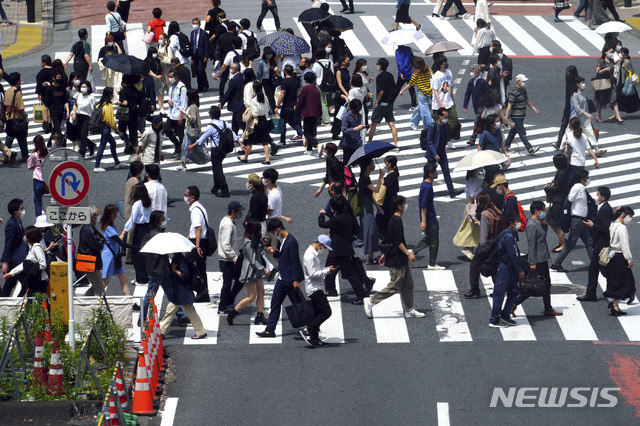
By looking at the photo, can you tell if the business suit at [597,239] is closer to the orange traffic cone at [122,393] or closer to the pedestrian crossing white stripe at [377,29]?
the orange traffic cone at [122,393]

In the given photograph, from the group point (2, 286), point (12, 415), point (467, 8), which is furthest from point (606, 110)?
point (12, 415)

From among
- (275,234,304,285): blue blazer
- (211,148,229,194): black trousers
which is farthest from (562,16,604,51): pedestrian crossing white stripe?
(275,234,304,285): blue blazer

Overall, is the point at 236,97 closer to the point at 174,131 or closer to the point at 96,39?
the point at 174,131

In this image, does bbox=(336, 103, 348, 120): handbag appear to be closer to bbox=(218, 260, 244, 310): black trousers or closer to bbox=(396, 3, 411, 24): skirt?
bbox=(218, 260, 244, 310): black trousers

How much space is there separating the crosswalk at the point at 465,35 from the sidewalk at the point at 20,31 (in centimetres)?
155

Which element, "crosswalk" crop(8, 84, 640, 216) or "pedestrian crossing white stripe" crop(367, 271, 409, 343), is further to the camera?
"crosswalk" crop(8, 84, 640, 216)

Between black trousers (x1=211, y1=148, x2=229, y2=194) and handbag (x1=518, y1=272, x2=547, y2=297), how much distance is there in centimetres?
720

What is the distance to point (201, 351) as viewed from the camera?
15.3m

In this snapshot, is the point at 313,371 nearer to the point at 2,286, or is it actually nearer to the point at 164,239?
the point at 164,239

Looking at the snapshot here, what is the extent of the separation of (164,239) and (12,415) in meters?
3.39

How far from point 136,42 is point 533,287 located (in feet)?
65.9

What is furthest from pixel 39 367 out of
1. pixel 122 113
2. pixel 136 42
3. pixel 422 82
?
pixel 136 42

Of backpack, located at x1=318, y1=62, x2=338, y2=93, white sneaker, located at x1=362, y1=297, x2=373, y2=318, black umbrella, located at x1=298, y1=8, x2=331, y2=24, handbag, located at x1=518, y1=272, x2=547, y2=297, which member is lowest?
white sneaker, located at x1=362, y1=297, x2=373, y2=318

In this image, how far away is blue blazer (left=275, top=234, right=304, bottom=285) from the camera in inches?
611
